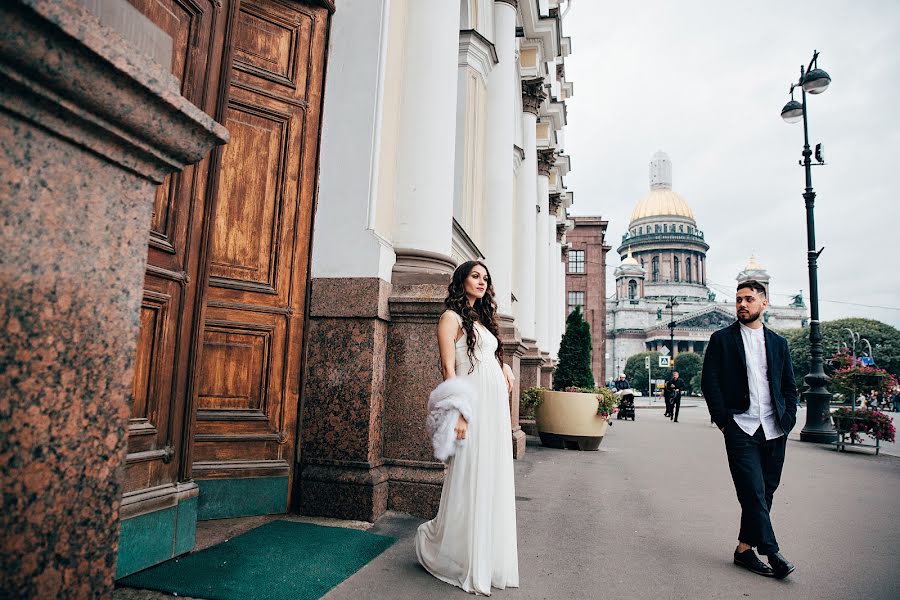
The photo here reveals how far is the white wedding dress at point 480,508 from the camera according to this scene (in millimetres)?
3398

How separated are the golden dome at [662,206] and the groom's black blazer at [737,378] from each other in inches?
4875

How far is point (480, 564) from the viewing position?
132 inches

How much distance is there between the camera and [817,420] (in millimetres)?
14367

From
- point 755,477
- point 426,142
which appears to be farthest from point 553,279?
point 755,477

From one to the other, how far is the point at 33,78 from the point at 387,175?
4.49 m

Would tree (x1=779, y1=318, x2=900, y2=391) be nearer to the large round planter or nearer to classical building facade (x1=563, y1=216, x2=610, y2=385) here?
classical building facade (x1=563, y1=216, x2=610, y2=385)

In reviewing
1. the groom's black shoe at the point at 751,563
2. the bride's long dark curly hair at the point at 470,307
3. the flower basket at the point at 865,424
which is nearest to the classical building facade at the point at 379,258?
the bride's long dark curly hair at the point at 470,307

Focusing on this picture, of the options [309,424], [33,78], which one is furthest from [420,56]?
[33,78]

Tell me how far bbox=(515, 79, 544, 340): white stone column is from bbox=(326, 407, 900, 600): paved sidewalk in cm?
479

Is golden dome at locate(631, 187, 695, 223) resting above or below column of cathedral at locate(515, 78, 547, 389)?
above

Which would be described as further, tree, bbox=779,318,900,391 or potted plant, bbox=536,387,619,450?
tree, bbox=779,318,900,391

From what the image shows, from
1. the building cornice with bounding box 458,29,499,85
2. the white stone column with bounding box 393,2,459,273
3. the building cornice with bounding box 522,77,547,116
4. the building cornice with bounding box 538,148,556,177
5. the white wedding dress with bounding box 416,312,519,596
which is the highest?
the building cornice with bounding box 522,77,547,116

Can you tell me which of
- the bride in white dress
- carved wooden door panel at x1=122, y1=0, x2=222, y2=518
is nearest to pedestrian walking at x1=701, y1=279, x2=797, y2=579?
the bride in white dress

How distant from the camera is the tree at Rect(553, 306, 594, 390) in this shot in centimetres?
1194
